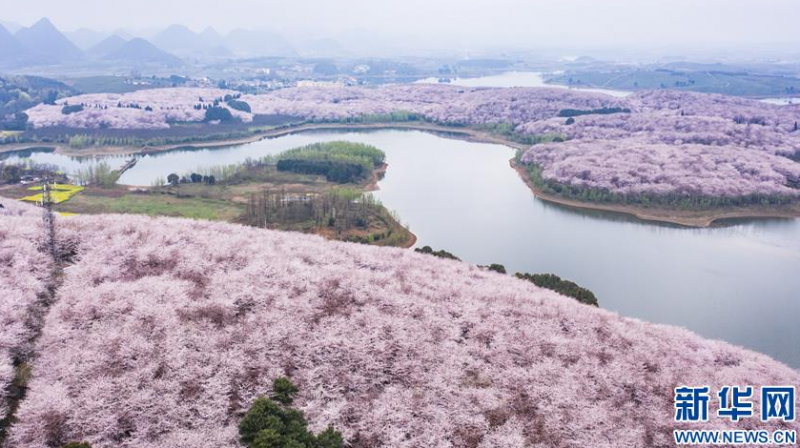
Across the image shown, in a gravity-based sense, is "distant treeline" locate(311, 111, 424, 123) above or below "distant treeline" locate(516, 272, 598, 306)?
above

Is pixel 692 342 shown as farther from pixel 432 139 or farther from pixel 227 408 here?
pixel 432 139

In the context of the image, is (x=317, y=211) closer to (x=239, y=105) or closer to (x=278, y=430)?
(x=278, y=430)

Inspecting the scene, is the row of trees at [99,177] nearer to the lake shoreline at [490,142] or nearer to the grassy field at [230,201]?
the grassy field at [230,201]

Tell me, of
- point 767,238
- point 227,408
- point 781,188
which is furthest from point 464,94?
point 227,408

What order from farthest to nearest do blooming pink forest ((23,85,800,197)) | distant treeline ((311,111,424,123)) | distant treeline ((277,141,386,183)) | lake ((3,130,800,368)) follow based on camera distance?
distant treeline ((311,111,424,123)) → distant treeline ((277,141,386,183)) → blooming pink forest ((23,85,800,197)) → lake ((3,130,800,368))

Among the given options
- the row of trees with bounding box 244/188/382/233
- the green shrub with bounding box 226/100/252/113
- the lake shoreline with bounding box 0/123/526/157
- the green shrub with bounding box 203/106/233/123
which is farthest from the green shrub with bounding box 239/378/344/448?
the green shrub with bounding box 226/100/252/113

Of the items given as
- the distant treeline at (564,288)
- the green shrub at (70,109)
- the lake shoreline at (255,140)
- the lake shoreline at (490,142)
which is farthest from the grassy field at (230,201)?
the green shrub at (70,109)

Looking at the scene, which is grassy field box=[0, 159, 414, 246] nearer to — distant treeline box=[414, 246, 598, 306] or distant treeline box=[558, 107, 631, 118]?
distant treeline box=[414, 246, 598, 306]
